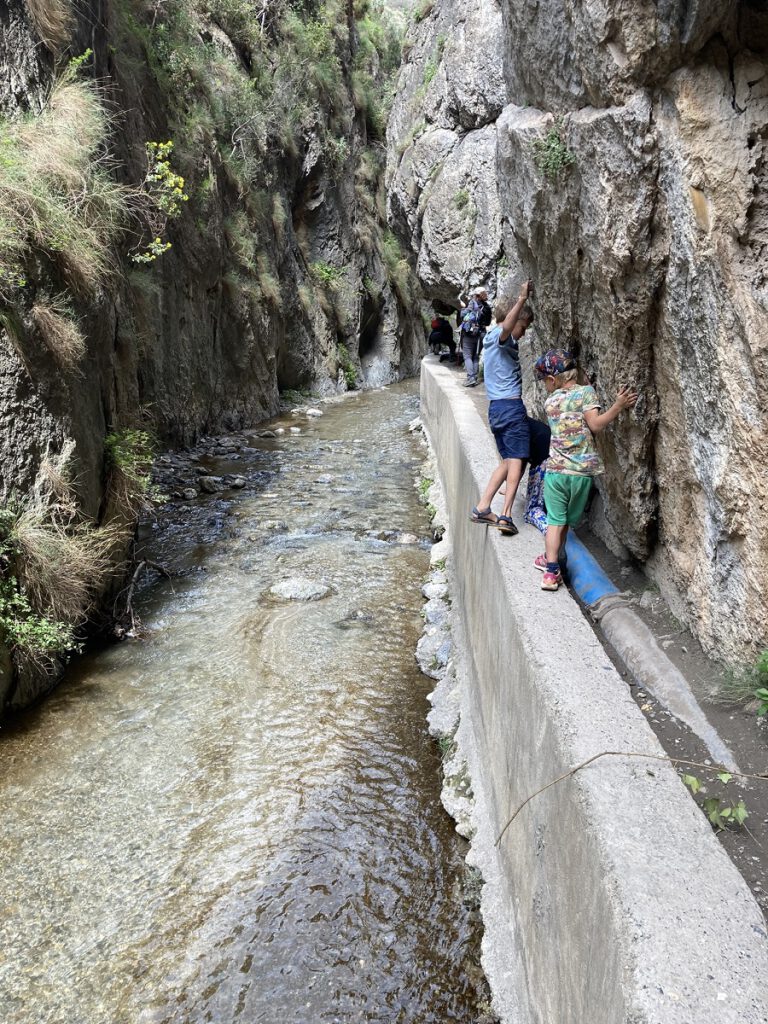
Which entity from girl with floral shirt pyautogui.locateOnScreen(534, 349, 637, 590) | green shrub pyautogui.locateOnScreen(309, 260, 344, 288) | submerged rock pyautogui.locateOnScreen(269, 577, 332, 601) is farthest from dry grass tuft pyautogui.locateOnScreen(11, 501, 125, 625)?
green shrub pyautogui.locateOnScreen(309, 260, 344, 288)

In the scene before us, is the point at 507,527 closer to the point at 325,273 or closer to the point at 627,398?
the point at 627,398

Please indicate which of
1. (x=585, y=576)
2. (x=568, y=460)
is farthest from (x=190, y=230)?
(x=585, y=576)

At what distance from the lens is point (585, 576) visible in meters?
4.61

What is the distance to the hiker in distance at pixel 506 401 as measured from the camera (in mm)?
5199

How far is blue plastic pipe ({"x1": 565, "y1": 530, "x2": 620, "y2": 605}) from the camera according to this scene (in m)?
4.51

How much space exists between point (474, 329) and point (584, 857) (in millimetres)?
11114

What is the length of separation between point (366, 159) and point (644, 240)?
27406 millimetres

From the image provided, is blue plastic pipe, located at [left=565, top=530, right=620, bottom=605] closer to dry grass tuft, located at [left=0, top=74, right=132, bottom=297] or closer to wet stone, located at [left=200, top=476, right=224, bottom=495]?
dry grass tuft, located at [left=0, top=74, right=132, bottom=297]

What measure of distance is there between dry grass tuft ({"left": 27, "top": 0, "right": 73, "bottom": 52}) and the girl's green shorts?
6281mm

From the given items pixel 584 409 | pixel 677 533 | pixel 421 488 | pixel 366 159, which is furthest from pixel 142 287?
pixel 366 159

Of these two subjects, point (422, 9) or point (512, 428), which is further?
point (422, 9)

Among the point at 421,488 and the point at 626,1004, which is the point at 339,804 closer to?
the point at 626,1004

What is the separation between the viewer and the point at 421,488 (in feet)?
37.3

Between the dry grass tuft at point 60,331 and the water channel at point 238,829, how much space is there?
2570 mm
